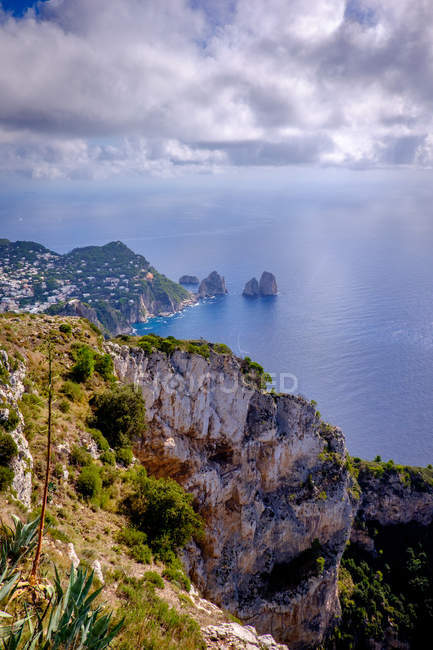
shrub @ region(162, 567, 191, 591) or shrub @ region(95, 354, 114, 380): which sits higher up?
shrub @ region(95, 354, 114, 380)

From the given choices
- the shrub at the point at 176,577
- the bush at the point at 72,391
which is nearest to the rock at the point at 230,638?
the shrub at the point at 176,577

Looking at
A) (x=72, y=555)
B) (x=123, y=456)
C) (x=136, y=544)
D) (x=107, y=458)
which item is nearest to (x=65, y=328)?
(x=123, y=456)

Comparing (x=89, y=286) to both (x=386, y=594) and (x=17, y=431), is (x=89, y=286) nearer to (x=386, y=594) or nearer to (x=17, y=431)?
(x=386, y=594)

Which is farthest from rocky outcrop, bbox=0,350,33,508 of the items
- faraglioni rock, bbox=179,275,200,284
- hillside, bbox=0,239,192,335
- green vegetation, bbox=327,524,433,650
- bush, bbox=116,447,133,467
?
faraglioni rock, bbox=179,275,200,284

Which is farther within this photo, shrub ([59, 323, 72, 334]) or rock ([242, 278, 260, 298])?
rock ([242, 278, 260, 298])

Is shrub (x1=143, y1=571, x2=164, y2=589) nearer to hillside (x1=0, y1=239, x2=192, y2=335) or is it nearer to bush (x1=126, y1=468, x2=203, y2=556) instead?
bush (x1=126, y1=468, x2=203, y2=556)

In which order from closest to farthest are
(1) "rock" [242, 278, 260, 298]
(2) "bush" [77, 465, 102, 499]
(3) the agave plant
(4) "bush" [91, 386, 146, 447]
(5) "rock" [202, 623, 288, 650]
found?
(3) the agave plant, (5) "rock" [202, 623, 288, 650], (2) "bush" [77, 465, 102, 499], (4) "bush" [91, 386, 146, 447], (1) "rock" [242, 278, 260, 298]
